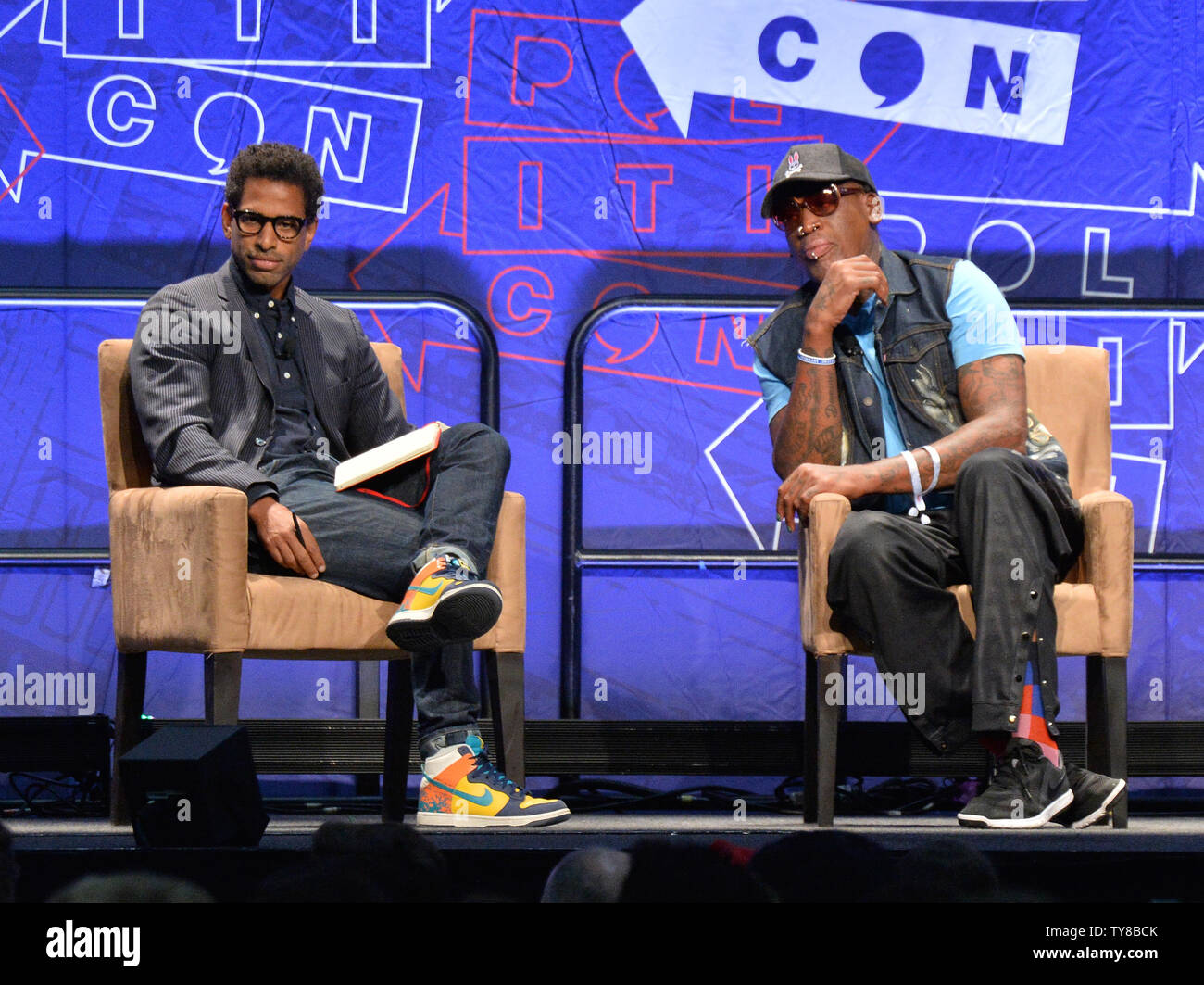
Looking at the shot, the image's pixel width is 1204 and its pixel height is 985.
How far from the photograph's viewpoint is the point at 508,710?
8.65 feet

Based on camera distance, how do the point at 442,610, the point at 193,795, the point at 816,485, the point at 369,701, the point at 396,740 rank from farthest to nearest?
the point at 369,701
the point at 396,740
the point at 816,485
the point at 442,610
the point at 193,795

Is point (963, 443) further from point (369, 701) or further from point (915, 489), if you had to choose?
point (369, 701)

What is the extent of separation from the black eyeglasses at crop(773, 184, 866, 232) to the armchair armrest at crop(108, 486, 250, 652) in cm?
115

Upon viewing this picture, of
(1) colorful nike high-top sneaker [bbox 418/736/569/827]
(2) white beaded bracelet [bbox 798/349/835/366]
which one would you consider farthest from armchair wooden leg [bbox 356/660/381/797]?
(2) white beaded bracelet [bbox 798/349/835/366]

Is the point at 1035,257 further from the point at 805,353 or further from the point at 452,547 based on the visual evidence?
the point at 452,547

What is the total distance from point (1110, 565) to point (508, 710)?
1.14 meters

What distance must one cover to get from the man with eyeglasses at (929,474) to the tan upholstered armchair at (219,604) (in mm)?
622

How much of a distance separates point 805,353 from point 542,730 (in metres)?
1.10

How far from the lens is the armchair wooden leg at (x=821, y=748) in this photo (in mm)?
2518
